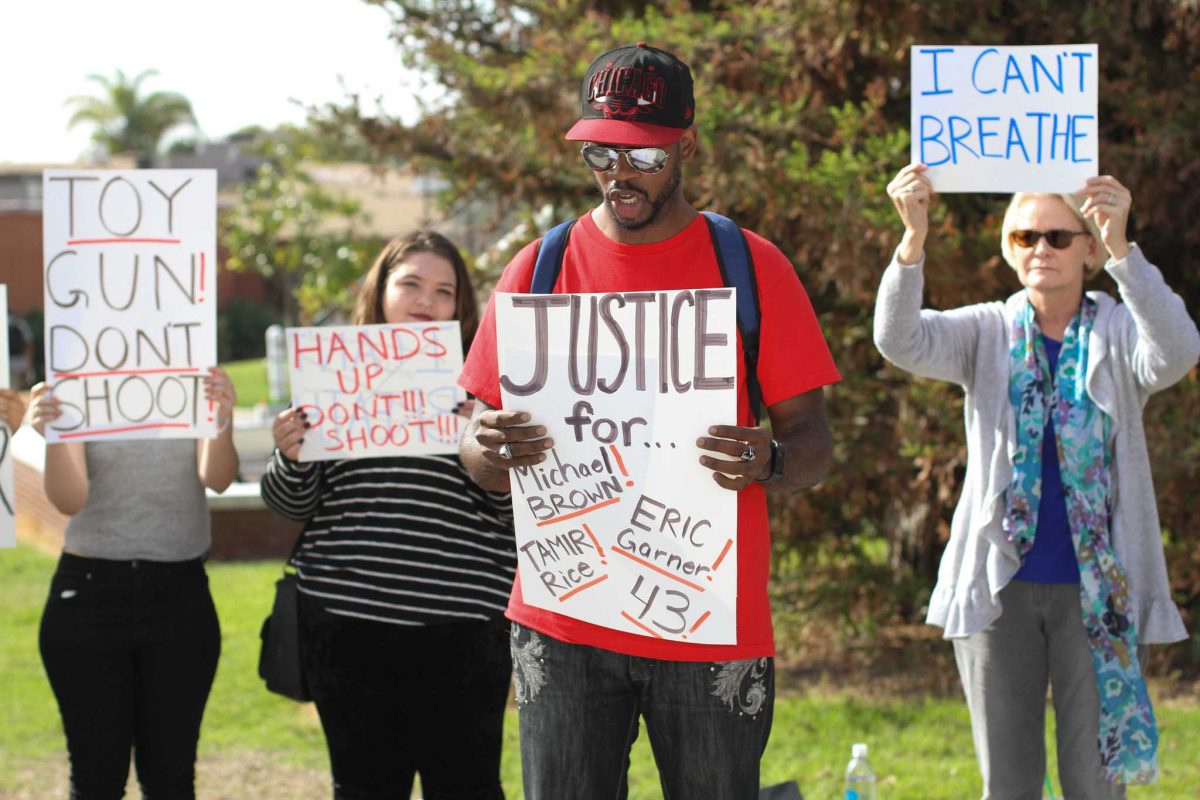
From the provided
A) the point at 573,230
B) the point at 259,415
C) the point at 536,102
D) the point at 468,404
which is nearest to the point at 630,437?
the point at 573,230

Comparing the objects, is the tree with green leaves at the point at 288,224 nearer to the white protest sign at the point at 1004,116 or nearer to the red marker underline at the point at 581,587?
the white protest sign at the point at 1004,116

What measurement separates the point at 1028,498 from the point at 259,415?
18746mm

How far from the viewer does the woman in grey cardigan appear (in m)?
3.42

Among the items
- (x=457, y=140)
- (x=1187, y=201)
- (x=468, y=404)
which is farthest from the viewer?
(x=457, y=140)

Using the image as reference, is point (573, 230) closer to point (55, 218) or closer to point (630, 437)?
point (630, 437)

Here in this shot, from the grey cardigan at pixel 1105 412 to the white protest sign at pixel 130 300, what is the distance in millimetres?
1834

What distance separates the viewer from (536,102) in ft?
21.9

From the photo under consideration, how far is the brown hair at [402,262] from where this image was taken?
396 cm

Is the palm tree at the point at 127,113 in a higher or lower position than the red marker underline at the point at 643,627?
higher

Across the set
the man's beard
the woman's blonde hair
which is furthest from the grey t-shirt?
the woman's blonde hair

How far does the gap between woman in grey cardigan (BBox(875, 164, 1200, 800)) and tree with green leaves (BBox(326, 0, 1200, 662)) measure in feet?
7.20

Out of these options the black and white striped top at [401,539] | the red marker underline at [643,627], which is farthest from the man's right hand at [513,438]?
the black and white striped top at [401,539]

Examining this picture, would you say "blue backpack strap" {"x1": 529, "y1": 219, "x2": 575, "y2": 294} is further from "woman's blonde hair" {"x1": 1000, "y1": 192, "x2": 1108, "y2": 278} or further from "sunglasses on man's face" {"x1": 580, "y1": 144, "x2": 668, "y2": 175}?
"woman's blonde hair" {"x1": 1000, "y1": 192, "x2": 1108, "y2": 278}

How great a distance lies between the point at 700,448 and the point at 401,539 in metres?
1.27
